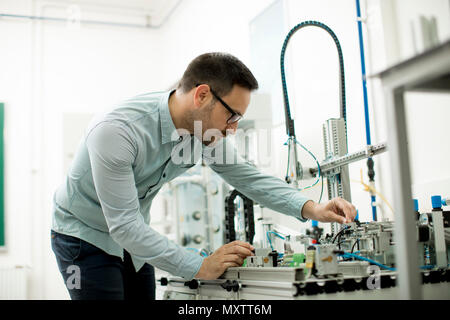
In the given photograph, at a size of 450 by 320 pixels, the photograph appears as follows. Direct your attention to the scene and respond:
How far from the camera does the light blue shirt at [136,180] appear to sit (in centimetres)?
126

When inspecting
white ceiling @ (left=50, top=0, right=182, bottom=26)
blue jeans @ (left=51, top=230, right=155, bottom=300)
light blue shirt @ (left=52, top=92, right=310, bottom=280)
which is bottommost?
blue jeans @ (left=51, top=230, right=155, bottom=300)

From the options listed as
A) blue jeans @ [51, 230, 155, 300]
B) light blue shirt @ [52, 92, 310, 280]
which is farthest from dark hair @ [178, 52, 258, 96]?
blue jeans @ [51, 230, 155, 300]

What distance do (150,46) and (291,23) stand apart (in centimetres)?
298

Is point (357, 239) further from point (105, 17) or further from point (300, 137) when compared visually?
point (105, 17)

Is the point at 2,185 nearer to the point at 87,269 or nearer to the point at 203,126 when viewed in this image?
the point at 87,269

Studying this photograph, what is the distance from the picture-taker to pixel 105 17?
16.8ft

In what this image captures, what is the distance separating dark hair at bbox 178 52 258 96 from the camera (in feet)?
4.69

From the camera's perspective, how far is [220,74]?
1.43 meters

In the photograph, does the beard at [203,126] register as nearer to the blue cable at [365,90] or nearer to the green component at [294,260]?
the green component at [294,260]

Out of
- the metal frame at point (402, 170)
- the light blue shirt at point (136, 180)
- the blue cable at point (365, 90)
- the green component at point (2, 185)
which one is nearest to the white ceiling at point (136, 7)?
the green component at point (2, 185)

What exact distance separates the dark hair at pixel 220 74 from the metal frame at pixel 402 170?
64cm

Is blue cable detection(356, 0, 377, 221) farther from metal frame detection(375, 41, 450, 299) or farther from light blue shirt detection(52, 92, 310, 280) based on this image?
metal frame detection(375, 41, 450, 299)

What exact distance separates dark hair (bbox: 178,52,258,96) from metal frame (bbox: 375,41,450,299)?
2.09 feet
